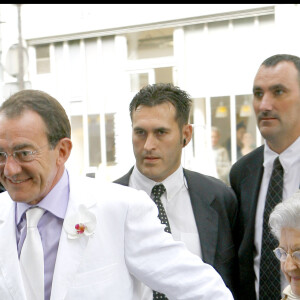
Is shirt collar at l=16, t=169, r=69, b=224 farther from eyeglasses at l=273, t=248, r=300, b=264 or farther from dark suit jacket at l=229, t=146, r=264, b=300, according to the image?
dark suit jacket at l=229, t=146, r=264, b=300

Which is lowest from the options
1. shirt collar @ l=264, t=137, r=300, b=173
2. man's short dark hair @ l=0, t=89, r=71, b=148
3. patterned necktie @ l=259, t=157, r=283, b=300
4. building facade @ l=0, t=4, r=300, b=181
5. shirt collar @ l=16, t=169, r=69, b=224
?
patterned necktie @ l=259, t=157, r=283, b=300

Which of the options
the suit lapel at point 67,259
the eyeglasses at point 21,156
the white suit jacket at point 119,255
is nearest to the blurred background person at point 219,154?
the white suit jacket at point 119,255

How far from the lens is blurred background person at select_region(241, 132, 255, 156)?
5336mm

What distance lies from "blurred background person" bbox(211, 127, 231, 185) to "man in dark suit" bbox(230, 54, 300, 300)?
320 centimetres

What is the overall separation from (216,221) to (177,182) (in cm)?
25

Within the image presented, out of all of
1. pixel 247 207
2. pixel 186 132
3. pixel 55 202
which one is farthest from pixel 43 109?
pixel 247 207

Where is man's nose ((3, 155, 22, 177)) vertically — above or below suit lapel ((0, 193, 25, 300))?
above

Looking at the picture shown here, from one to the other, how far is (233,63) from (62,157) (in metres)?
4.17

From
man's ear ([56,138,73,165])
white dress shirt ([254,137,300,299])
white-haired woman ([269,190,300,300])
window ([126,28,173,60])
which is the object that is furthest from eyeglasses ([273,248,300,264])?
window ([126,28,173,60])

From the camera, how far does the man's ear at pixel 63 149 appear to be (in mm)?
1503

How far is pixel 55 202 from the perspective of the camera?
4.93 ft

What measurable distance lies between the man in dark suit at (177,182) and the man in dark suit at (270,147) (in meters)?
0.07

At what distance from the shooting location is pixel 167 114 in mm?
2121

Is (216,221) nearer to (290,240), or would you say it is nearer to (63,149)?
(290,240)
